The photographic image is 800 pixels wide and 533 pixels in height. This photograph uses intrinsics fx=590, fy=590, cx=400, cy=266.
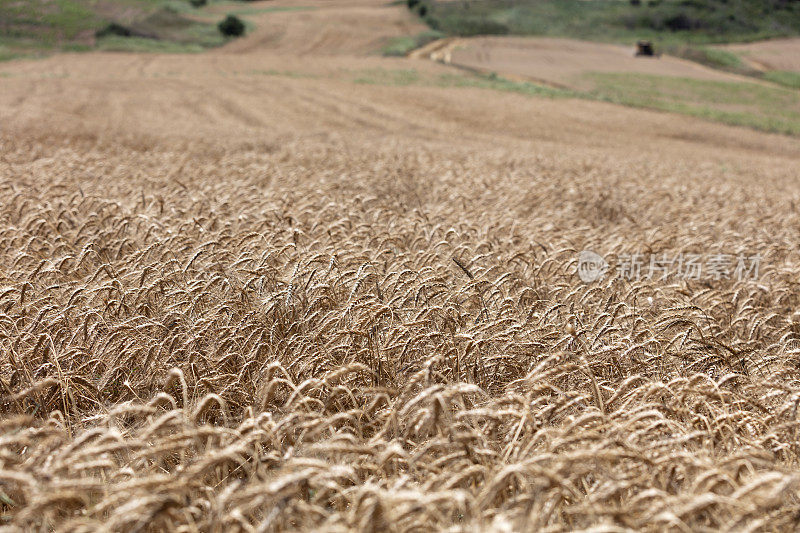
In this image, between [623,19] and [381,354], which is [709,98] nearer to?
[381,354]

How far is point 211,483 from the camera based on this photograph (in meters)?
2.44

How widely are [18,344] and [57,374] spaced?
49cm

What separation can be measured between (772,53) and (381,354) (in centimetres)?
7287

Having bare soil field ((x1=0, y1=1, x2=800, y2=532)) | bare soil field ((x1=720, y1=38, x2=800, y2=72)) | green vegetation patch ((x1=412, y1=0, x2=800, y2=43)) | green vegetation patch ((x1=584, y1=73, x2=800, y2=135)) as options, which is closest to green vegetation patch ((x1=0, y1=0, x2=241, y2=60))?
green vegetation patch ((x1=412, y1=0, x2=800, y2=43))

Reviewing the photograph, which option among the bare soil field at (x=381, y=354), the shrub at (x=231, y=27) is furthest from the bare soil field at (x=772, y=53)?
the bare soil field at (x=381, y=354)

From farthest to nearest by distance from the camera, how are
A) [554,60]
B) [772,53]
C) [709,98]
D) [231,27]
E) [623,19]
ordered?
[623,19] < [772,53] < [231,27] < [554,60] < [709,98]

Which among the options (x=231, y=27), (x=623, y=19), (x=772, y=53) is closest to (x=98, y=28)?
(x=231, y=27)

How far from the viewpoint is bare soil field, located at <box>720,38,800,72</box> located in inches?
2136

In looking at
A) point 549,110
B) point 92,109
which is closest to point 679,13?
point 549,110

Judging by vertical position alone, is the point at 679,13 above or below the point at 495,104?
above

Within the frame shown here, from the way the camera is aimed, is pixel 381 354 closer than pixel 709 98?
Yes

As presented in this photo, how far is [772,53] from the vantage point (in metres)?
60.8

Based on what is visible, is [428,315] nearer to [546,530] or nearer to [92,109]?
[546,530]

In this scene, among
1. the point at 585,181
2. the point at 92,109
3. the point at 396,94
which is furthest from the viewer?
the point at 396,94
